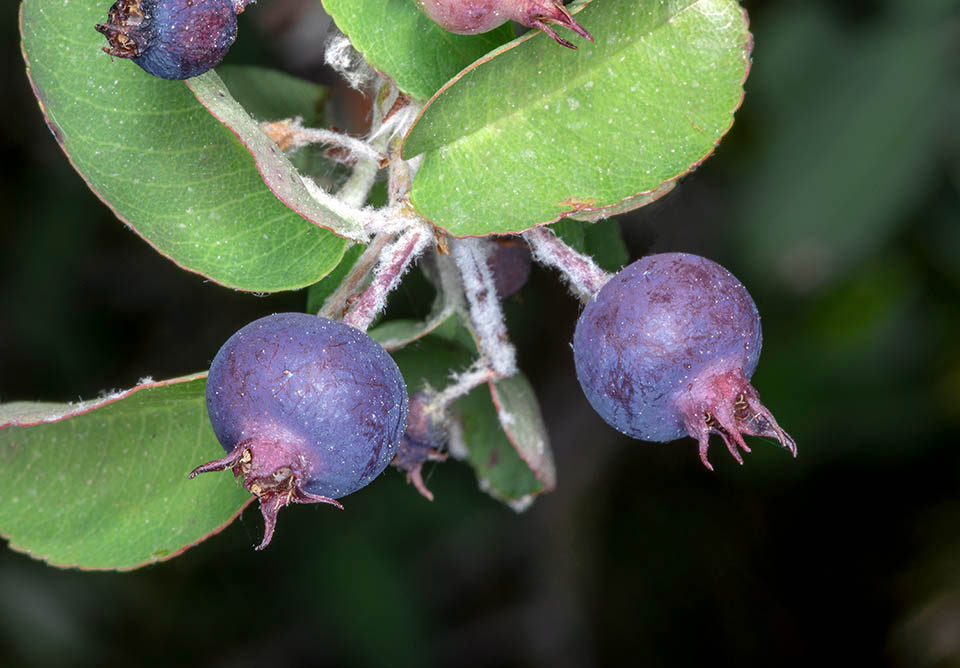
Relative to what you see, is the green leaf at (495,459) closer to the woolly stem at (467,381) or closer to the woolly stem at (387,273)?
the woolly stem at (467,381)

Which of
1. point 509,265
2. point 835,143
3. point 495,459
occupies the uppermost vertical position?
point 509,265

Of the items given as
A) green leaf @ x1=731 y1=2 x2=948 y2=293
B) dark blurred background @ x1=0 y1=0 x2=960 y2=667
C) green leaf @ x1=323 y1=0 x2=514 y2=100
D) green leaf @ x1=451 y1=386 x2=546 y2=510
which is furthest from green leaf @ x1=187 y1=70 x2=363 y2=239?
green leaf @ x1=731 y1=2 x2=948 y2=293

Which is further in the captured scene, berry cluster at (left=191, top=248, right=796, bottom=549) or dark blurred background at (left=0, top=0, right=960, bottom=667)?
dark blurred background at (left=0, top=0, right=960, bottom=667)

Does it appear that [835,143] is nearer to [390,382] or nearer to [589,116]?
[589,116]

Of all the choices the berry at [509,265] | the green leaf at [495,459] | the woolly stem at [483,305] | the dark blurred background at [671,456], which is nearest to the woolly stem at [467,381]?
the woolly stem at [483,305]

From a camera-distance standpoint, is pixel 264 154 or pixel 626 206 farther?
pixel 626 206

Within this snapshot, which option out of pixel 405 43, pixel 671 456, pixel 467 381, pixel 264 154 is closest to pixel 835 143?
pixel 671 456

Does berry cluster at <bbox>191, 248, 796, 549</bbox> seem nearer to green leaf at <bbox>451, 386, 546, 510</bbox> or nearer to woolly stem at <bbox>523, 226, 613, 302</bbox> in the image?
woolly stem at <bbox>523, 226, 613, 302</bbox>

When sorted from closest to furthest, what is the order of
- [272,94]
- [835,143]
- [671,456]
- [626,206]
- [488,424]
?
[626,206]
[272,94]
[488,424]
[835,143]
[671,456]
